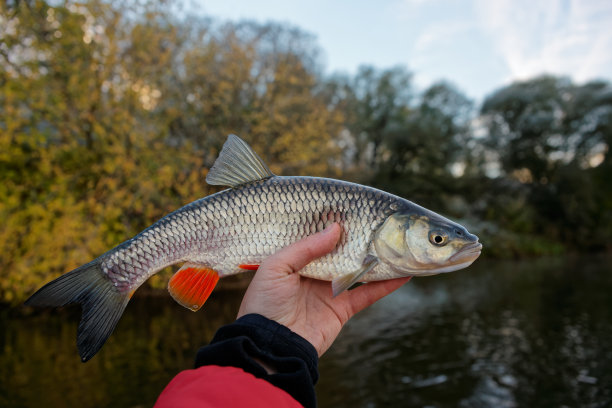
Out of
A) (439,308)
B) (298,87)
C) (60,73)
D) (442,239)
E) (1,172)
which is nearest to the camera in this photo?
(442,239)

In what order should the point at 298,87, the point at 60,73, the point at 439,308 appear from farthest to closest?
the point at 298,87 < the point at 439,308 < the point at 60,73

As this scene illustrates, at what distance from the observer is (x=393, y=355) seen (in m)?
11.4

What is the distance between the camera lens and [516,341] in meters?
12.7

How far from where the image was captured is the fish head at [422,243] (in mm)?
2613

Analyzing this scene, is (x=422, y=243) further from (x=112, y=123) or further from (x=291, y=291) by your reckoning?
(x=112, y=123)

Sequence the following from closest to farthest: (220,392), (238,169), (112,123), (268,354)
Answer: (220,392) < (268,354) < (238,169) < (112,123)

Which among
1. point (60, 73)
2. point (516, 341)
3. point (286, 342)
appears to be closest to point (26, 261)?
point (60, 73)

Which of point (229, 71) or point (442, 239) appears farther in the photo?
point (229, 71)

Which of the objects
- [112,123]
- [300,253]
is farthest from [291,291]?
[112,123]

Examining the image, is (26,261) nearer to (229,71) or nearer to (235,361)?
(229,71)

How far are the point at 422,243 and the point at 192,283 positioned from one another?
4.97ft

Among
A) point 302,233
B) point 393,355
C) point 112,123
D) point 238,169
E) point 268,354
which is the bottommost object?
point 393,355

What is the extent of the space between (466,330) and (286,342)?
526 inches

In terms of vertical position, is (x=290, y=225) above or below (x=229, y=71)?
below
